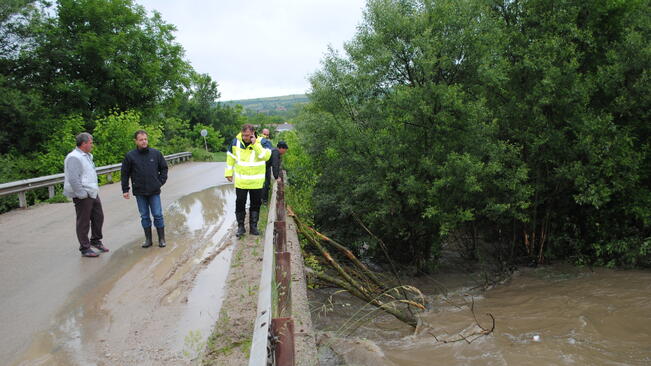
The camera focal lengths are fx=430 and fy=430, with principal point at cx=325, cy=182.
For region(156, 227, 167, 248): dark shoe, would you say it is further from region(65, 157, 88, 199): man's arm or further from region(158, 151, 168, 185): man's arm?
region(65, 157, 88, 199): man's arm

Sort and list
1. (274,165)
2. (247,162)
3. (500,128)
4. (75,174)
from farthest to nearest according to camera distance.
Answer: (500,128) → (274,165) → (247,162) → (75,174)

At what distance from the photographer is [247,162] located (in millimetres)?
7355

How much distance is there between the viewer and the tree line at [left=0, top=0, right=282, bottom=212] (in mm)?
22547

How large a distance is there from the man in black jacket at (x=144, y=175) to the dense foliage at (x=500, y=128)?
8.12 m

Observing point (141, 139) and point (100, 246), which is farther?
point (100, 246)

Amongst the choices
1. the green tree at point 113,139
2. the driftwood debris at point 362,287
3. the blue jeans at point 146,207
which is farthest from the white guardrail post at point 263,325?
the green tree at point 113,139

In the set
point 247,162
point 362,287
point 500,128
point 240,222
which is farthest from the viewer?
point 500,128

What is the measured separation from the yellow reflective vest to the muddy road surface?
3.92 feet

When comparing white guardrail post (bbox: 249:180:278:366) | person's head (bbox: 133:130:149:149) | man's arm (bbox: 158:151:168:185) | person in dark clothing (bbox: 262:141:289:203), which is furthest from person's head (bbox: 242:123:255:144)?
white guardrail post (bbox: 249:180:278:366)

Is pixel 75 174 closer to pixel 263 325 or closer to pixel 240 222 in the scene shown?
pixel 240 222

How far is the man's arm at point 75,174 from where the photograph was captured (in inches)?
265

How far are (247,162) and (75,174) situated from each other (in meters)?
2.67

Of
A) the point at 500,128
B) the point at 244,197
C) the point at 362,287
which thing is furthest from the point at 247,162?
the point at 500,128

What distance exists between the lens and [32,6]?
2573cm
